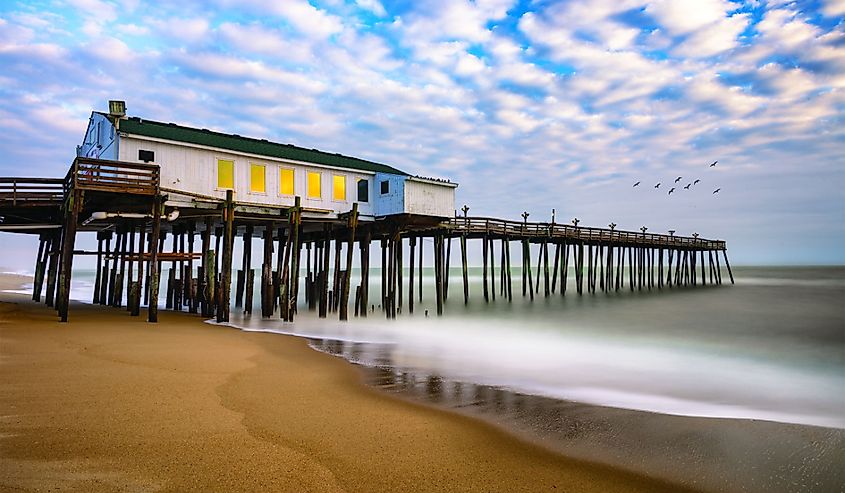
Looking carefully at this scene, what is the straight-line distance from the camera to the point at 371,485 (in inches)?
177

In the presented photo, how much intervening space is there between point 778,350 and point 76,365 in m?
19.7

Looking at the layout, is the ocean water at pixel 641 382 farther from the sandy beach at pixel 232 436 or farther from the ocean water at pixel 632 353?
the sandy beach at pixel 232 436

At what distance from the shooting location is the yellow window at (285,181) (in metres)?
19.4

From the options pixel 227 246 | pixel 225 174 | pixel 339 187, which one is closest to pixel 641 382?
pixel 227 246

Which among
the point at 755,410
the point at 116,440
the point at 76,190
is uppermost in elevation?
the point at 76,190

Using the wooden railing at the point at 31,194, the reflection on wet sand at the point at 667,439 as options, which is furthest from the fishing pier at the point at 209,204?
the reflection on wet sand at the point at 667,439

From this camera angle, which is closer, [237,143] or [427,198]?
[237,143]

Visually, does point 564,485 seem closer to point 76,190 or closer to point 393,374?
point 393,374

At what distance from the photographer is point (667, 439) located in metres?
6.71

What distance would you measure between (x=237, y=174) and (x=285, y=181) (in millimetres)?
1831

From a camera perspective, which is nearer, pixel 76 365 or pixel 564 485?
pixel 564 485

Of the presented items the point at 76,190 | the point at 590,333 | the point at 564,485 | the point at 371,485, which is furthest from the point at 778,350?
the point at 76,190

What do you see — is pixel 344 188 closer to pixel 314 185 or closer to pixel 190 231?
pixel 314 185

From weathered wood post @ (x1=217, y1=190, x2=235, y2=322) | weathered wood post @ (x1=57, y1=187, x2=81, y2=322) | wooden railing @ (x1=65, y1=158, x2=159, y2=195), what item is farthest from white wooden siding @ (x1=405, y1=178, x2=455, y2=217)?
weathered wood post @ (x1=57, y1=187, x2=81, y2=322)
